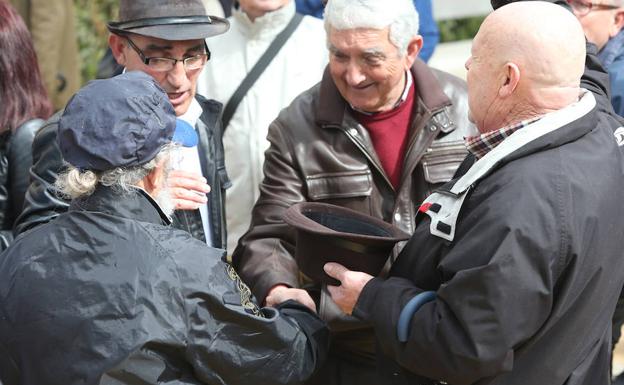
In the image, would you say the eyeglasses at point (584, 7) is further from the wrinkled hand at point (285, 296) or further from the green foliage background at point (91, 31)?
the green foliage background at point (91, 31)

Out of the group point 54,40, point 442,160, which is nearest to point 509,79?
point 442,160

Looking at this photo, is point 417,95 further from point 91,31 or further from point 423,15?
point 91,31

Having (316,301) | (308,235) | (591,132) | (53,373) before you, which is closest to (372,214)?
(316,301)

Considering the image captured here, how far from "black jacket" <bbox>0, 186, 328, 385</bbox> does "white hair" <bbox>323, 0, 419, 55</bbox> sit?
119 centimetres

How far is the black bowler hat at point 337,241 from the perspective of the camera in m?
2.91

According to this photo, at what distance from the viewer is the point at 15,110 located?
4.02 meters

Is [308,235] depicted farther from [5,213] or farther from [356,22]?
[5,213]

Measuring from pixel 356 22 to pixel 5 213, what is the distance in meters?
1.58

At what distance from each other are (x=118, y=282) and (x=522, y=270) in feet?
3.41

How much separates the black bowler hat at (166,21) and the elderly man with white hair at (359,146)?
1.52ft

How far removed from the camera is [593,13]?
14.0 feet

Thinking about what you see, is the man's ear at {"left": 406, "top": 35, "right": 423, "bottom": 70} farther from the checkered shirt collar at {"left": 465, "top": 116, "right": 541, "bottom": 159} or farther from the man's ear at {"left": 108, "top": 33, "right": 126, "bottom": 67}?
the man's ear at {"left": 108, "top": 33, "right": 126, "bottom": 67}

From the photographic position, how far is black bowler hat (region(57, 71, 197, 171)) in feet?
8.57

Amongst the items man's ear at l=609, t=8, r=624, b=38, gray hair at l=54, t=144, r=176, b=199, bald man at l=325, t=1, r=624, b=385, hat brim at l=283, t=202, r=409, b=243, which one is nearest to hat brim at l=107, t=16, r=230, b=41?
hat brim at l=283, t=202, r=409, b=243
